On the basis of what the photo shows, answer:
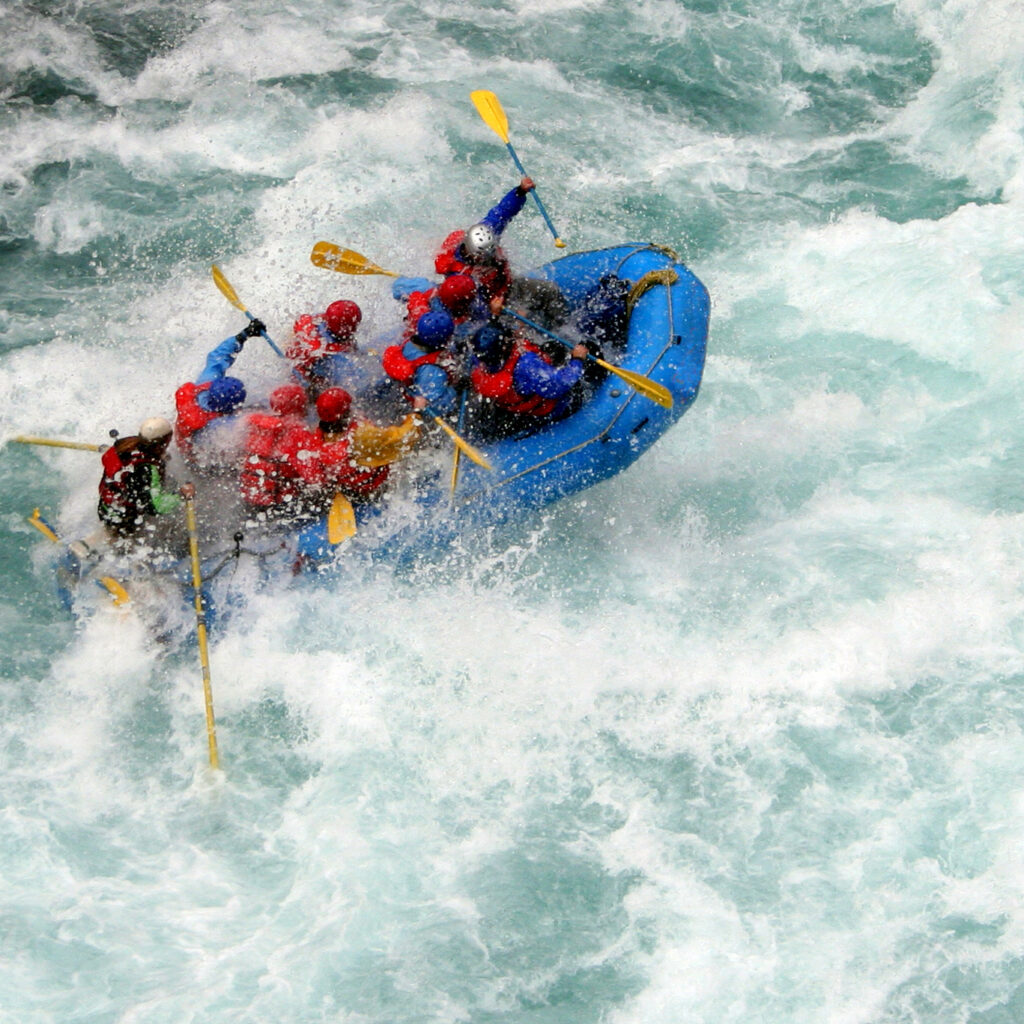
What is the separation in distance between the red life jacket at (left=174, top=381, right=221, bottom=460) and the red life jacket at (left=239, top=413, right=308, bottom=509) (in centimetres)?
32

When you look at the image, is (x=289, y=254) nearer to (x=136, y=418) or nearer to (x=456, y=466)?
(x=136, y=418)

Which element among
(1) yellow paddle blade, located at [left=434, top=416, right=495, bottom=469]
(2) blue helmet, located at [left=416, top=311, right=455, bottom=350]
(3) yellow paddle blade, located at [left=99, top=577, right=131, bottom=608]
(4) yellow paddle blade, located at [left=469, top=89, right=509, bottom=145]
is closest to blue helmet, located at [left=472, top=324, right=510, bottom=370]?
(2) blue helmet, located at [left=416, top=311, right=455, bottom=350]

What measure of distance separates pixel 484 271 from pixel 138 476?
8.13ft

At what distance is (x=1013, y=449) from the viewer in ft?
22.6

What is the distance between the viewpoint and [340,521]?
579 centimetres

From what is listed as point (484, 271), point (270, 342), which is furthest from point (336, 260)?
point (484, 271)

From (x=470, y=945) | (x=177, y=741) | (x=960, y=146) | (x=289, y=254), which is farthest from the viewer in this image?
(x=960, y=146)

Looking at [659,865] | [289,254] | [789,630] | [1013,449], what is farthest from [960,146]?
[659,865]

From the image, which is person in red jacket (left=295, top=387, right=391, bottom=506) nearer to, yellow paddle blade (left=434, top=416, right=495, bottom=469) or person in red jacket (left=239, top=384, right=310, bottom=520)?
person in red jacket (left=239, top=384, right=310, bottom=520)

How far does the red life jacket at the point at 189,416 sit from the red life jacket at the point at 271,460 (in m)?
0.32

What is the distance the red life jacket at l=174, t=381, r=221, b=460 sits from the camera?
19.7ft

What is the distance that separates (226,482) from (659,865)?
11.1 feet

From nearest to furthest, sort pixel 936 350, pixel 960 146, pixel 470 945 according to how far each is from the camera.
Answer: pixel 470 945, pixel 936 350, pixel 960 146

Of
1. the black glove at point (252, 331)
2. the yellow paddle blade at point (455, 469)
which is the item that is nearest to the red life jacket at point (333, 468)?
the yellow paddle blade at point (455, 469)
